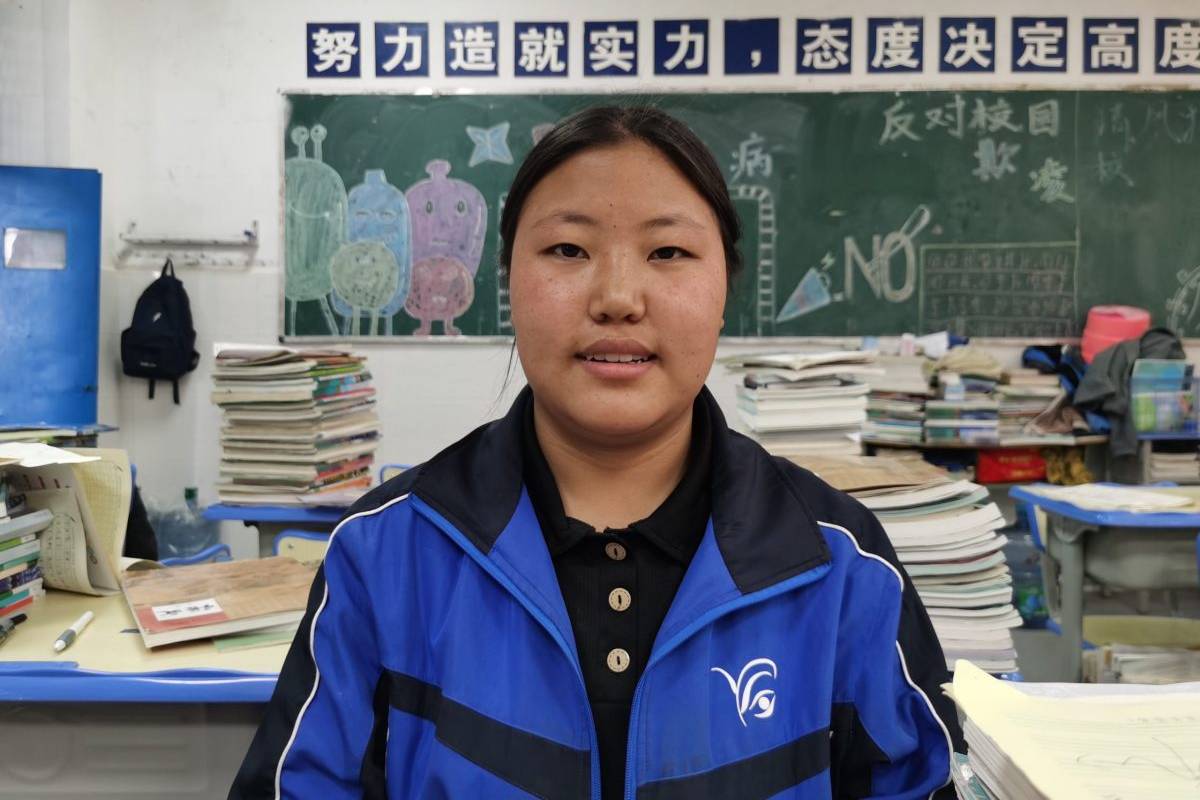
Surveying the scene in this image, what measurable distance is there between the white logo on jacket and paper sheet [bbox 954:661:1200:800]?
27 centimetres

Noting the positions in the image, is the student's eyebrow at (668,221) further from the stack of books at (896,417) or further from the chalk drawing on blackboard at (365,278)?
the chalk drawing on blackboard at (365,278)

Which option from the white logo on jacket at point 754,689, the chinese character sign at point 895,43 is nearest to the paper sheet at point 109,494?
the white logo on jacket at point 754,689

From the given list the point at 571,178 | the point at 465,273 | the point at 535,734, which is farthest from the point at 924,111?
Answer: the point at 535,734

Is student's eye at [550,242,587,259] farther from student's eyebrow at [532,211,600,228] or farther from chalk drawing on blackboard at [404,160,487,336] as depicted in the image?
chalk drawing on blackboard at [404,160,487,336]

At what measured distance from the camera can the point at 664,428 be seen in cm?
97

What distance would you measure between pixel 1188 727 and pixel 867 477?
876 millimetres

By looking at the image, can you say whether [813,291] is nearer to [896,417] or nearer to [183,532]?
[896,417]

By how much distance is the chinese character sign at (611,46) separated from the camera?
434 cm

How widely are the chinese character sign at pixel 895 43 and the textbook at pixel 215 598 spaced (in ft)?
12.6

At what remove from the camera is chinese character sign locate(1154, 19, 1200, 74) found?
429cm

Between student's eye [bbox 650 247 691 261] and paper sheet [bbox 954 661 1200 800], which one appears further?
student's eye [bbox 650 247 691 261]

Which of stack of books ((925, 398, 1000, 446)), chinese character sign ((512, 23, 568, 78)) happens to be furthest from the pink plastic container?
chinese character sign ((512, 23, 568, 78))

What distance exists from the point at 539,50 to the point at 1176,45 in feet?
9.99

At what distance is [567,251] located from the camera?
0.92m
